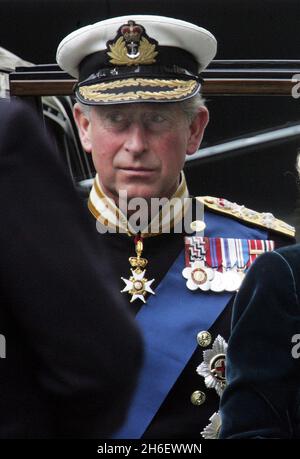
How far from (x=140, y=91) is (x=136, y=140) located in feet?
0.43

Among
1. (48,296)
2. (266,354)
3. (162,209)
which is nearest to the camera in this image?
(48,296)

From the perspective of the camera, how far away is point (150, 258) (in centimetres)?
245

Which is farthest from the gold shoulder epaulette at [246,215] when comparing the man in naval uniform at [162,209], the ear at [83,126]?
the ear at [83,126]

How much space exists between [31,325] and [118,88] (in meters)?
1.19

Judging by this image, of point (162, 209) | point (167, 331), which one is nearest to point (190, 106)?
point (162, 209)

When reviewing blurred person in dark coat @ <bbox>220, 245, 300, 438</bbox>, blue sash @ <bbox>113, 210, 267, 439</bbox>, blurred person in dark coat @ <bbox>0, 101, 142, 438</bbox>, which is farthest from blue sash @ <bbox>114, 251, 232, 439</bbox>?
blurred person in dark coat @ <bbox>0, 101, 142, 438</bbox>

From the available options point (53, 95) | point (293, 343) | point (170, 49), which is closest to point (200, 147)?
A: point (170, 49)

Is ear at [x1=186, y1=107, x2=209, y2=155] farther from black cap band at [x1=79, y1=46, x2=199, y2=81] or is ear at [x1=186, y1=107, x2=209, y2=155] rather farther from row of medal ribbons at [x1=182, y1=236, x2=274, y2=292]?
row of medal ribbons at [x1=182, y1=236, x2=274, y2=292]

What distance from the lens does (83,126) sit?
7.98 ft

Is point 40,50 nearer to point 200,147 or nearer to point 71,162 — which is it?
point 71,162

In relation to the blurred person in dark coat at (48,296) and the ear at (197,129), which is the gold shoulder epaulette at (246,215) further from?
the blurred person in dark coat at (48,296)

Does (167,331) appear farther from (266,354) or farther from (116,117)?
(116,117)
